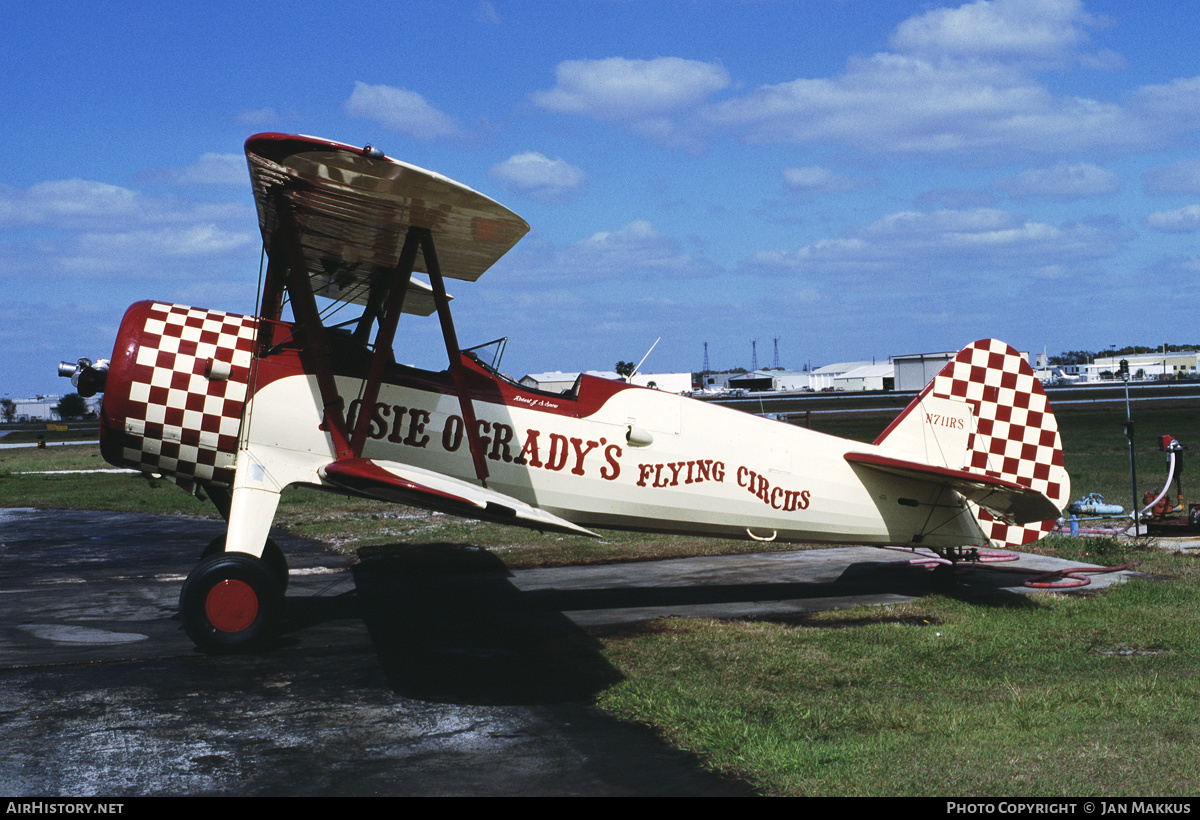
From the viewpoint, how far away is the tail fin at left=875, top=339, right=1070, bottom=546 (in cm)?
943

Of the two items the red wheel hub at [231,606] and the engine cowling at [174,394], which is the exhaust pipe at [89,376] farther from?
the red wheel hub at [231,606]

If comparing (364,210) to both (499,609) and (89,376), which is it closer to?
(89,376)

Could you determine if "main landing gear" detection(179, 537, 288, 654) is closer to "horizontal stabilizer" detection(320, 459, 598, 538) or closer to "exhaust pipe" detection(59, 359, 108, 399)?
"horizontal stabilizer" detection(320, 459, 598, 538)

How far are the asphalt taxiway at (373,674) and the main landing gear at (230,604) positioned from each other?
0.17 meters

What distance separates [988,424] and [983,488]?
1073mm

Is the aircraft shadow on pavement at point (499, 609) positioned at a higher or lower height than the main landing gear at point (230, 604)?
lower

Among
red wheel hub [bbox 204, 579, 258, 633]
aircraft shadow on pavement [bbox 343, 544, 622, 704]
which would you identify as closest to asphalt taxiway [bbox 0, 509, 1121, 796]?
aircraft shadow on pavement [bbox 343, 544, 622, 704]

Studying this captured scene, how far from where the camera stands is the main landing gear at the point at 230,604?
677cm

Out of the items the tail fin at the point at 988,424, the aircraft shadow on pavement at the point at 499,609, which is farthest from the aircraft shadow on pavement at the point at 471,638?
the tail fin at the point at 988,424

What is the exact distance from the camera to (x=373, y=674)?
6.46m

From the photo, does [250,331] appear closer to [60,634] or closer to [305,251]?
[305,251]

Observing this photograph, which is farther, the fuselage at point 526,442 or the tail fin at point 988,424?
the tail fin at point 988,424

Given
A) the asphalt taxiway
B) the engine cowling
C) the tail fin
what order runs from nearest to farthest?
the asphalt taxiway
the engine cowling
the tail fin

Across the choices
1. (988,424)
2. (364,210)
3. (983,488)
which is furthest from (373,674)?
(988,424)
